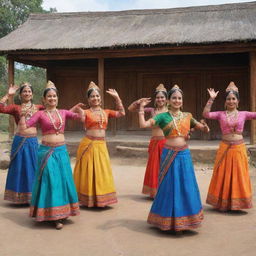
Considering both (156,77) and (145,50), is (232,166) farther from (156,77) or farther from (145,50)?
(156,77)

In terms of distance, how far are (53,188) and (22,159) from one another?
51.8 inches

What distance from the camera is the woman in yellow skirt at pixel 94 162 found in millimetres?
5363

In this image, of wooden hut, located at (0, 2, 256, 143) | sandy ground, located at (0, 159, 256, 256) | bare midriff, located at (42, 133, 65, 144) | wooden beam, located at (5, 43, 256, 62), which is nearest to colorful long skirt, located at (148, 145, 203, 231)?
sandy ground, located at (0, 159, 256, 256)

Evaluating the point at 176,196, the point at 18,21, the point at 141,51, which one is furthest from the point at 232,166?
the point at 18,21

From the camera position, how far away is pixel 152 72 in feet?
39.8

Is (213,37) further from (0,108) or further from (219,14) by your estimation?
(0,108)

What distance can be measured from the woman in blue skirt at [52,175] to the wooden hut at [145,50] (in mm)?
5639

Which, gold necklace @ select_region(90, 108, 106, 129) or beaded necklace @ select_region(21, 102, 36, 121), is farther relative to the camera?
beaded necklace @ select_region(21, 102, 36, 121)

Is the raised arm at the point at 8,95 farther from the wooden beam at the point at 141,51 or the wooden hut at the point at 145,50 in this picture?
the wooden beam at the point at 141,51

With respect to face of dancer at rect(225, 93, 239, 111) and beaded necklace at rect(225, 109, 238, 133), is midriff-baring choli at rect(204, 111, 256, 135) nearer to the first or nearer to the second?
beaded necklace at rect(225, 109, 238, 133)

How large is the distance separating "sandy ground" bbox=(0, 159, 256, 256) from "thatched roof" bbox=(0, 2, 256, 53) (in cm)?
563

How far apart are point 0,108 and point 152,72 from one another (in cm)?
752

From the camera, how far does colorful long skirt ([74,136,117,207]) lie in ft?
17.6

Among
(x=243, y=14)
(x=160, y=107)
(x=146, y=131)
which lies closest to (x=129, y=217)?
Result: (x=160, y=107)
